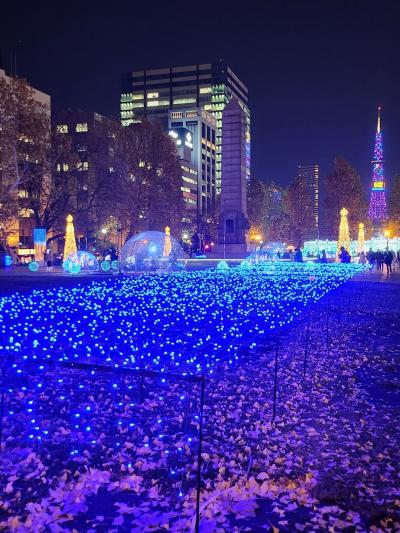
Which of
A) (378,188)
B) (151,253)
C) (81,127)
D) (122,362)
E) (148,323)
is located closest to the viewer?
(122,362)

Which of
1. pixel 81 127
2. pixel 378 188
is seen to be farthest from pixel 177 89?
pixel 81 127

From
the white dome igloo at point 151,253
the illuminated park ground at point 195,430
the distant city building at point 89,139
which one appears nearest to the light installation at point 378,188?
the distant city building at point 89,139

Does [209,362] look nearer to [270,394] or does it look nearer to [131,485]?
[270,394]

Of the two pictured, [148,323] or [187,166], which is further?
[187,166]

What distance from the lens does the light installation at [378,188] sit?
85.0 m

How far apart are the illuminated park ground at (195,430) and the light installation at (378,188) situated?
78441 millimetres

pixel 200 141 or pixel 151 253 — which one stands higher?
pixel 200 141

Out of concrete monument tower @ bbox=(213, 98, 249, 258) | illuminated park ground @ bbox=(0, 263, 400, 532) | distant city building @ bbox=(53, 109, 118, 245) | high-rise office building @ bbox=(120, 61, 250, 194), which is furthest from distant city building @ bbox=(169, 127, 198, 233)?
illuminated park ground @ bbox=(0, 263, 400, 532)

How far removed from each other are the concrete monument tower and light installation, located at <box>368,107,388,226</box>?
41.4m

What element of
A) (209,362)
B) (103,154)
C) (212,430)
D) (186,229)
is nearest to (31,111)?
(103,154)

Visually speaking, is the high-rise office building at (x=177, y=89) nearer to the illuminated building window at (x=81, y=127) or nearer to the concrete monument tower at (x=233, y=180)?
the illuminated building window at (x=81, y=127)

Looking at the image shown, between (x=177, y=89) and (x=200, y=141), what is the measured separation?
26.4m

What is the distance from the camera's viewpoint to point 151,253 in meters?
37.0

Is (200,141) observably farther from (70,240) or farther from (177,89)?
(70,240)
